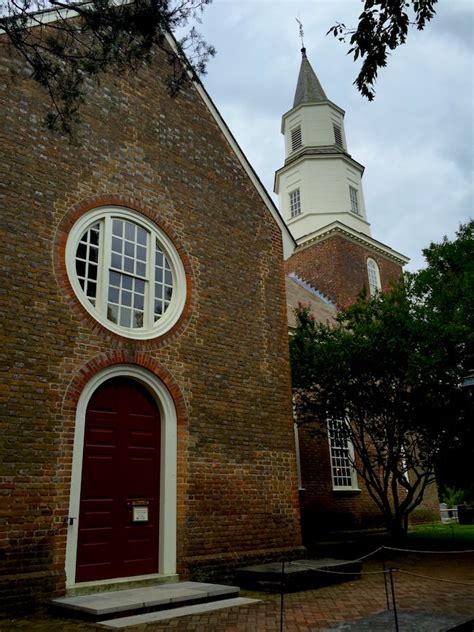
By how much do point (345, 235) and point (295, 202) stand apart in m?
3.61

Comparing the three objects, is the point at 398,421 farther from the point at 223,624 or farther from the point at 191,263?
the point at 223,624

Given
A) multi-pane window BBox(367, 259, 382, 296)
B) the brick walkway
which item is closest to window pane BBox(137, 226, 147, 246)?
the brick walkway

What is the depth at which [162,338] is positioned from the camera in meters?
9.28

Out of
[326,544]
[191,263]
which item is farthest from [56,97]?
[326,544]

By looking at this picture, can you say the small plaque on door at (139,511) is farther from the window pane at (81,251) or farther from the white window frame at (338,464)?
the white window frame at (338,464)

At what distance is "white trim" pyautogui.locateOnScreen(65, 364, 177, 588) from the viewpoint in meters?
7.45

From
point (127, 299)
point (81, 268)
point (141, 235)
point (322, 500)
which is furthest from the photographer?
point (322, 500)

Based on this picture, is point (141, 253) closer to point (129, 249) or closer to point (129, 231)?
point (129, 249)

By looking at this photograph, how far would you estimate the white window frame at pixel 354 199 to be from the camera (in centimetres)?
2694

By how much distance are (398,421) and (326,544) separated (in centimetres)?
376

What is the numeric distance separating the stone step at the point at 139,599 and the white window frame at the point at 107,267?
3801mm

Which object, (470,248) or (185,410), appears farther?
(470,248)

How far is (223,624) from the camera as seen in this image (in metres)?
6.04

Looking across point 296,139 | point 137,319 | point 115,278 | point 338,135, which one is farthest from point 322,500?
point 338,135
